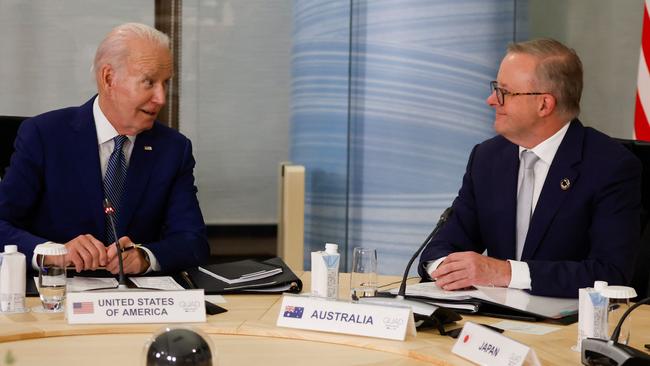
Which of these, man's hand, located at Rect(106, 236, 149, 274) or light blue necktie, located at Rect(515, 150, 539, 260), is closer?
man's hand, located at Rect(106, 236, 149, 274)

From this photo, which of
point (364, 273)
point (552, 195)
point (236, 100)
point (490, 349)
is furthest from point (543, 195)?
point (236, 100)

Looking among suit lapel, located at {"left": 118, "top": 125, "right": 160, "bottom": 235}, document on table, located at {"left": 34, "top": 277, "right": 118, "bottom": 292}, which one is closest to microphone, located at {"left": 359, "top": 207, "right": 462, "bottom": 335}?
document on table, located at {"left": 34, "top": 277, "right": 118, "bottom": 292}

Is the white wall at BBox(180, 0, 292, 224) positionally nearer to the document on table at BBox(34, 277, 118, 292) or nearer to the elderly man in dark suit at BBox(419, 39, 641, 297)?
the elderly man in dark suit at BBox(419, 39, 641, 297)

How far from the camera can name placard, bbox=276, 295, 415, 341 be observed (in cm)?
232

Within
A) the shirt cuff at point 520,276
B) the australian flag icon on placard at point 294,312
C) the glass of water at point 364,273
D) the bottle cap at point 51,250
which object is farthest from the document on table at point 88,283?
the shirt cuff at point 520,276

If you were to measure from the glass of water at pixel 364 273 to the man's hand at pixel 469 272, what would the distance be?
0.22 metres

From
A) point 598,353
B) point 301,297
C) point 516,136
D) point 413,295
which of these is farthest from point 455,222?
point 598,353

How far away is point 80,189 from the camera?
3.18 m

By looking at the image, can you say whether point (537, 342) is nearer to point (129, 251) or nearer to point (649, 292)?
point (649, 292)

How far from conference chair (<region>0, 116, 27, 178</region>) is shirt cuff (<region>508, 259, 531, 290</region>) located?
67.0 inches

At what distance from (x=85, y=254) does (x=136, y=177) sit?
53 cm

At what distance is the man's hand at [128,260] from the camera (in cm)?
278

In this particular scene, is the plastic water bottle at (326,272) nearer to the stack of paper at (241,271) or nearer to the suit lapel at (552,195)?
the stack of paper at (241,271)

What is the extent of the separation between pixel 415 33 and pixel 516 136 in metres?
1.39
